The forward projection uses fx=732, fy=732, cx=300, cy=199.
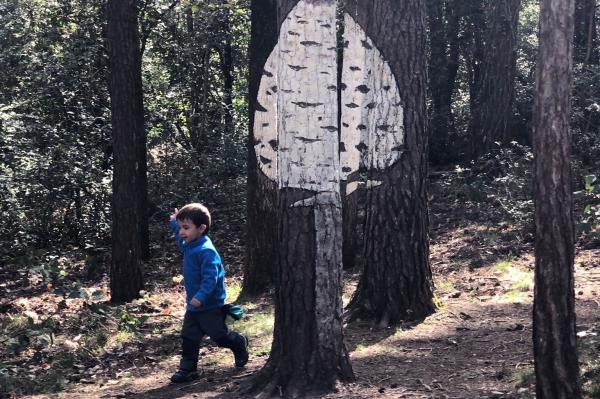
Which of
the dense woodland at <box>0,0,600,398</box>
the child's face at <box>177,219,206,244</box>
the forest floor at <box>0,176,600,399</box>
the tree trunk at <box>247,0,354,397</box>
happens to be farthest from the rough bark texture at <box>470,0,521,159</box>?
the tree trunk at <box>247,0,354,397</box>

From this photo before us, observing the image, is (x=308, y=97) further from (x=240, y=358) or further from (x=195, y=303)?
(x=240, y=358)

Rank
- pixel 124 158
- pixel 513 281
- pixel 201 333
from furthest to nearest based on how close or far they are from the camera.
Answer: pixel 124 158 → pixel 513 281 → pixel 201 333

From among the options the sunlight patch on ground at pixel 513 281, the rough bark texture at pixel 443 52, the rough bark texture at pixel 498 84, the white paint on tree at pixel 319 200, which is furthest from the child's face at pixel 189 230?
the rough bark texture at pixel 443 52

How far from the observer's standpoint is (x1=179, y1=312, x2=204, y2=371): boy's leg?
673 centimetres

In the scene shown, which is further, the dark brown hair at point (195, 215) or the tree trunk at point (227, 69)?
the tree trunk at point (227, 69)

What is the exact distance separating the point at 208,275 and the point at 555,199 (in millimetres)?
3268

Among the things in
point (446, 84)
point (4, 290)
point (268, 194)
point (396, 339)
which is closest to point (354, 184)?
point (268, 194)

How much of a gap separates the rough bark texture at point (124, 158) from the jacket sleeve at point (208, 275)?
5295 mm

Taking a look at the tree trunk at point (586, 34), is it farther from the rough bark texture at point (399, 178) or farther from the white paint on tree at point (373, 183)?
the white paint on tree at point (373, 183)

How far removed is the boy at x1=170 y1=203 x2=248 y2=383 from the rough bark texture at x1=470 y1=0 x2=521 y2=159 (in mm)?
11613

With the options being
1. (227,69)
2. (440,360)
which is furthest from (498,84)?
(227,69)

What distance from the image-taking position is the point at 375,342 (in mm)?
7324

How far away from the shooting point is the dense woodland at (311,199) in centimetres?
535

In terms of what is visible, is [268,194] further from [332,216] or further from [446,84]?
[446,84]
